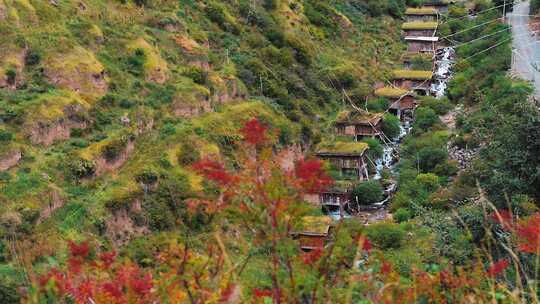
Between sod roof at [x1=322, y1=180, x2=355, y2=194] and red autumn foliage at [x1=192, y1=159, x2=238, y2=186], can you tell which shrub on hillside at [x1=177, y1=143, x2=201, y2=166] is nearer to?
sod roof at [x1=322, y1=180, x2=355, y2=194]

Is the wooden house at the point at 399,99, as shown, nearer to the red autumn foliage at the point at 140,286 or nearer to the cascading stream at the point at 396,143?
the cascading stream at the point at 396,143

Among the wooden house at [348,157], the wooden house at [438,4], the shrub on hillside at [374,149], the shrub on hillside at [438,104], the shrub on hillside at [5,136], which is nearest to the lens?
the shrub on hillside at [5,136]

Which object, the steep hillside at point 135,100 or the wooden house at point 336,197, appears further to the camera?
the wooden house at point 336,197

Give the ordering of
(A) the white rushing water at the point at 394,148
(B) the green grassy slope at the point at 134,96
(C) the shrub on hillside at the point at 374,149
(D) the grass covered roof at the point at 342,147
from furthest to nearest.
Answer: (C) the shrub on hillside at the point at 374,149 → (D) the grass covered roof at the point at 342,147 → (A) the white rushing water at the point at 394,148 → (B) the green grassy slope at the point at 134,96

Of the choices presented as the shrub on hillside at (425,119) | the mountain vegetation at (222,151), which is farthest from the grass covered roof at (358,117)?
the shrub on hillside at (425,119)

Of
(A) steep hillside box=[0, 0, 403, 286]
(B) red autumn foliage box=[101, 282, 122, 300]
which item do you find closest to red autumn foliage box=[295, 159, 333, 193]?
(B) red autumn foliage box=[101, 282, 122, 300]

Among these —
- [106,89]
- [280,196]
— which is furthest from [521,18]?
[280,196]

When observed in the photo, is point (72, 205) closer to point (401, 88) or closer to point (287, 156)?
point (287, 156)
